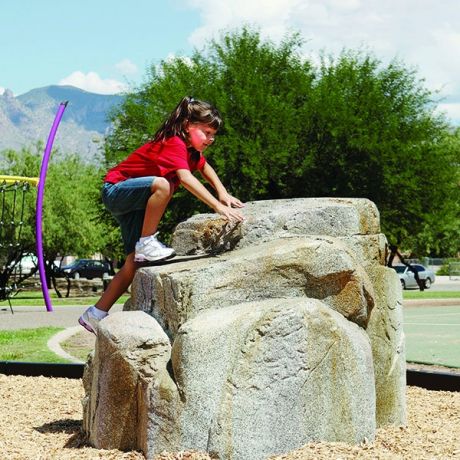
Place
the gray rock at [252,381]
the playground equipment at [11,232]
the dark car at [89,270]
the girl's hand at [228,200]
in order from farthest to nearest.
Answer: the dark car at [89,270]
the playground equipment at [11,232]
the girl's hand at [228,200]
the gray rock at [252,381]

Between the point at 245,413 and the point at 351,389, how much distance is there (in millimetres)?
761

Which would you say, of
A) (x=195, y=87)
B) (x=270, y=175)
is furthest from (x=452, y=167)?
(x=195, y=87)

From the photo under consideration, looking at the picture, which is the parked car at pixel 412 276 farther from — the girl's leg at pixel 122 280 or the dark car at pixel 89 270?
the girl's leg at pixel 122 280

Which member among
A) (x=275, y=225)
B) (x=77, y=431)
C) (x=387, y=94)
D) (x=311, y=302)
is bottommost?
(x=77, y=431)

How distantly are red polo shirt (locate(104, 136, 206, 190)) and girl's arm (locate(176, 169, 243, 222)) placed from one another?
0.26ft

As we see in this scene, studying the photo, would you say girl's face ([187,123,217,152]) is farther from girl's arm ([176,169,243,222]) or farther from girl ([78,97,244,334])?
girl's arm ([176,169,243,222])

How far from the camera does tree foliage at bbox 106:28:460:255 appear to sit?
30.2 metres

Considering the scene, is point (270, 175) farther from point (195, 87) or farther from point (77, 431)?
point (77, 431)

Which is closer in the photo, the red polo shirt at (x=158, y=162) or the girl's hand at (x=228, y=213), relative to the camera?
the girl's hand at (x=228, y=213)

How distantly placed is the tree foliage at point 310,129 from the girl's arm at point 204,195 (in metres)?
22.8

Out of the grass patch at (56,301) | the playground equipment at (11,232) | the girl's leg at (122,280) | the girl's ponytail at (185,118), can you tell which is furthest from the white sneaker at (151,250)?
the grass patch at (56,301)

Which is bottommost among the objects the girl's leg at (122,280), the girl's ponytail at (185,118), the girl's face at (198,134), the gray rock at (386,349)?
the gray rock at (386,349)

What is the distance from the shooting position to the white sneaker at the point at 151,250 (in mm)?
6680

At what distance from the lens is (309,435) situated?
19.0 ft
